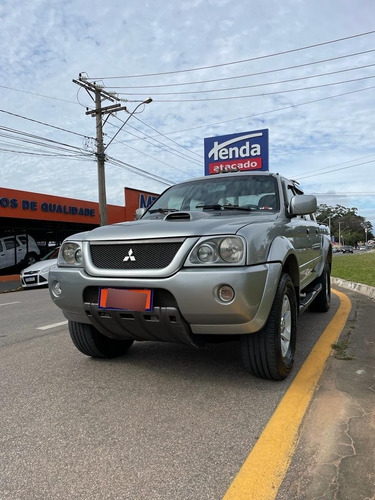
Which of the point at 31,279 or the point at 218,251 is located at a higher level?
the point at 218,251

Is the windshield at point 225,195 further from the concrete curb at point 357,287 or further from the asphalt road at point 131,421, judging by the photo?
the concrete curb at point 357,287

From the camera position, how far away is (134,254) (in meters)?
2.98

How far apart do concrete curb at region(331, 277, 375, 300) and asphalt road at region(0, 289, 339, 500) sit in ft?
15.6

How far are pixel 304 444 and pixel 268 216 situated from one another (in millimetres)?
1859

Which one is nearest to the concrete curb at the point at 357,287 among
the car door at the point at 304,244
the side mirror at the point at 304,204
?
the car door at the point at 304,244

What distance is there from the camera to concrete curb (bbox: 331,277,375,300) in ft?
27.0

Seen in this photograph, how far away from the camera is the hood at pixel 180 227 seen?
112 inches

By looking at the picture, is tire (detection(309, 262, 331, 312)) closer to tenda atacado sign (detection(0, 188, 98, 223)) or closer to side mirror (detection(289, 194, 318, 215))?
side mirror (detection(289, 194, 318, 215))

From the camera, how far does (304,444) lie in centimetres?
227

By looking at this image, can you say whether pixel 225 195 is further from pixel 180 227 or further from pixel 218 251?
pixel 218 251

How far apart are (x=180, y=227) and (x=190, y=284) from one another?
459 mm

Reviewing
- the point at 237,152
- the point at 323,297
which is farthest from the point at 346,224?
the point at 323,297

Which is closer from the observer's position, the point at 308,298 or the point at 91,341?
the point at 91,341

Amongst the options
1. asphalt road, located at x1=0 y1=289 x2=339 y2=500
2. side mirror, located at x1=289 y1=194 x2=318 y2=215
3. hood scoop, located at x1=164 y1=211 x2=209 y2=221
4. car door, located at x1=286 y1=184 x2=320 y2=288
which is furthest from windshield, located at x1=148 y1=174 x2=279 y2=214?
asphalt road, located at x1=0 y1=289 x2=339 y2=500
